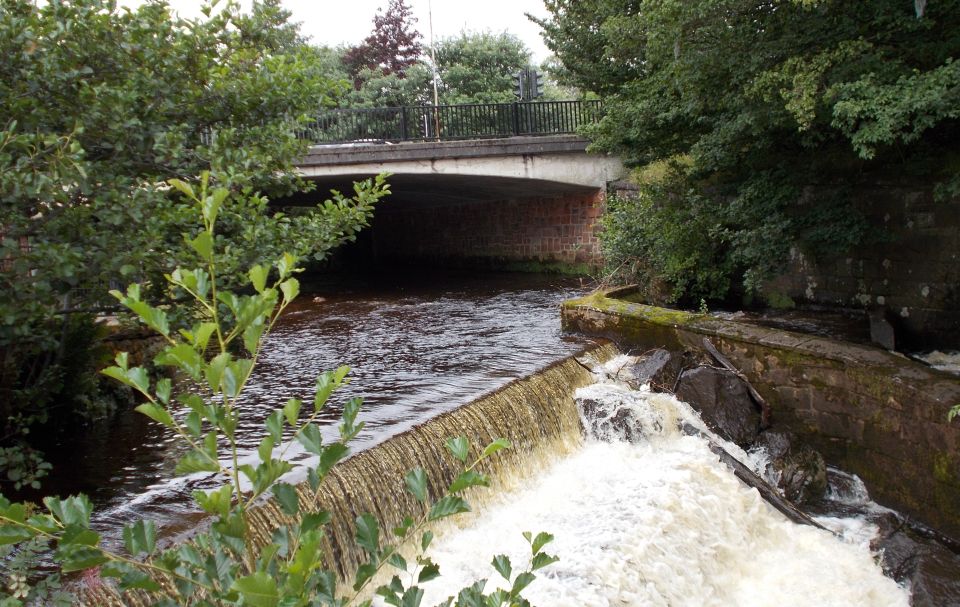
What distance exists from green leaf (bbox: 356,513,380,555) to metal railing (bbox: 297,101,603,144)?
14.1 m

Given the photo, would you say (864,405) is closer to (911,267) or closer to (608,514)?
(608,514)

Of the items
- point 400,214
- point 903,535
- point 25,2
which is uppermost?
point 25,2

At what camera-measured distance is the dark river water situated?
16.9ft

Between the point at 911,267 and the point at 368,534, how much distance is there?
8.84 meters

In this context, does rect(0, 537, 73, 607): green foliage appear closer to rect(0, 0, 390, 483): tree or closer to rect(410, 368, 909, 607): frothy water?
rect(0, 0, 390, 483): tree

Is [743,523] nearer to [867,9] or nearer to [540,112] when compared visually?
[867,9]

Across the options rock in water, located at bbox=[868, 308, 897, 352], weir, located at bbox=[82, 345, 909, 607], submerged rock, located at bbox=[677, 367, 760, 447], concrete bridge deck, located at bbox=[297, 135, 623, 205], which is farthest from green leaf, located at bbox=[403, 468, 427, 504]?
concrete bridge deck, located at bbox=[297, 135, 623, 205]

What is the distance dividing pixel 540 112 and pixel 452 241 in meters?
5.11

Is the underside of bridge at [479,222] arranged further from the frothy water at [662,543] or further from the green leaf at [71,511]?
the green leaf at [71,511]

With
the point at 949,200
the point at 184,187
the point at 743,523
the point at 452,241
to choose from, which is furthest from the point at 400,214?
the point at 184,187

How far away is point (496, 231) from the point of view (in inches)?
734

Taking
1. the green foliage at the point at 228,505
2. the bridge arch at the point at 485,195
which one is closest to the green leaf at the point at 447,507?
the green foliage at the point at 228,505

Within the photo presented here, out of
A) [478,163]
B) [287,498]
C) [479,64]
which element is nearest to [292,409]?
[287,498]

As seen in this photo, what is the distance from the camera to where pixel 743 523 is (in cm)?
595
